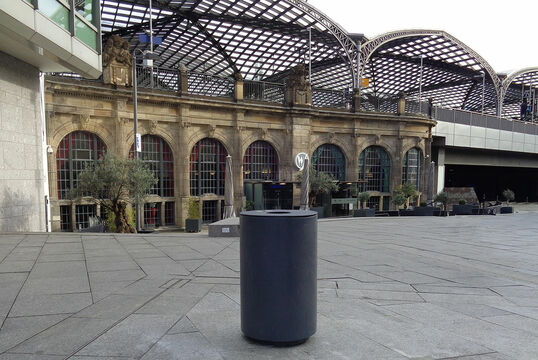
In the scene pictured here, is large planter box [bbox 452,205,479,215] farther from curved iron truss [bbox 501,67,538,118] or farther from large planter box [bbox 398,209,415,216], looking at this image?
curved iron truss [bbox 501,67,538,118]

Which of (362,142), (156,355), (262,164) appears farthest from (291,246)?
(362,142)

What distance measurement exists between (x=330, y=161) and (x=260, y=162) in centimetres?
742

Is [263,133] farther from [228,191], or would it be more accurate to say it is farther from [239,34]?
[239,34]

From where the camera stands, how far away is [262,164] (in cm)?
2955

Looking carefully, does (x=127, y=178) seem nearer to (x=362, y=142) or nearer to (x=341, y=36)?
(x=362, y=142)

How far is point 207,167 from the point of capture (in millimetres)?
27406

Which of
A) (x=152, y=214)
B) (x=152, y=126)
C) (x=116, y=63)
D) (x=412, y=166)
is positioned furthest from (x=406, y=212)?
(x=116, y=63)

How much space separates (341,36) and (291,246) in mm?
39346

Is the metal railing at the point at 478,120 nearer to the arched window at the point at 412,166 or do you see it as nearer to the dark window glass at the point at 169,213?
the arched window at the point at 412,166

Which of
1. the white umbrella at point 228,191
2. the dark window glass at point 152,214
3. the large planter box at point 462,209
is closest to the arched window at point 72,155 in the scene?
the dark window glass at point 152,214


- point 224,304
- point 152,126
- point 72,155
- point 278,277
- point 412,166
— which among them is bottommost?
point 224,304

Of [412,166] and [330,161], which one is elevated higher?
[330,161]

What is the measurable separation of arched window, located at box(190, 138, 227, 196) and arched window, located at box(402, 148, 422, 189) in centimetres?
1985

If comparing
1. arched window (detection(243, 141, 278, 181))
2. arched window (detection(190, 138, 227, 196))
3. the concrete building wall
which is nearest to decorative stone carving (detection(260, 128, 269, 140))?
arched window (detection(243, 141, 278, 181))
